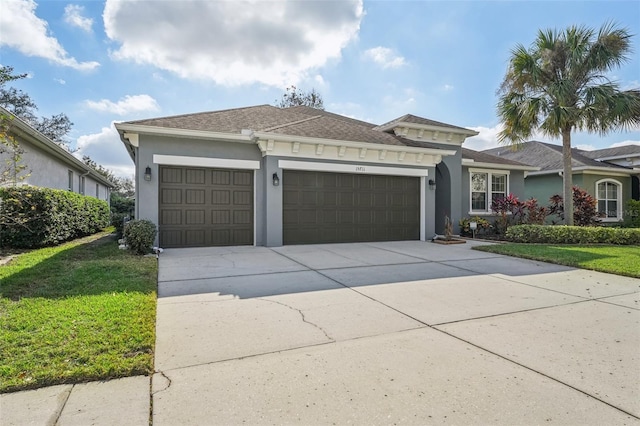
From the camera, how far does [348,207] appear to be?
36.8ft

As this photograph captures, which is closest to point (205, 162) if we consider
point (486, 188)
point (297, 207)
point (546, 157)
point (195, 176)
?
point (195, 176)

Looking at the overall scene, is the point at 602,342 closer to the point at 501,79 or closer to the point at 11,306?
the point at 11,306

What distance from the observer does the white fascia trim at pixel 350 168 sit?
1029cm

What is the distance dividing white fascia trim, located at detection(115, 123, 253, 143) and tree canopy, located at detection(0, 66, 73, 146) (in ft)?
69.7

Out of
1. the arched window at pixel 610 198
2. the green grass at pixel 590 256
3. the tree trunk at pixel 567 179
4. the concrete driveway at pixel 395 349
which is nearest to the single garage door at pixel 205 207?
the concrete driveway at pixel 395 349

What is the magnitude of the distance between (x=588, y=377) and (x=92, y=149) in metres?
→ 41.4

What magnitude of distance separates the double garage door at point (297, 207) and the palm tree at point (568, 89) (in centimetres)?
486

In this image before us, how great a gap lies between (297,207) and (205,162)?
2.93 meters

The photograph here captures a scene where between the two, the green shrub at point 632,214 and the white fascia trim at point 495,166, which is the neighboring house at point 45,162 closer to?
the white fascia trim at point 495,166

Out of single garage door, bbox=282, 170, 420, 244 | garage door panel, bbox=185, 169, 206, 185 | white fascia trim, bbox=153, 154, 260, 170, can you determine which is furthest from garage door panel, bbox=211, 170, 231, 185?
single garage door, bbox=282, 170, 420, 244

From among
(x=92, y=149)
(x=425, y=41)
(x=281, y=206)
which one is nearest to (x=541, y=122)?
(x=425, y=41)

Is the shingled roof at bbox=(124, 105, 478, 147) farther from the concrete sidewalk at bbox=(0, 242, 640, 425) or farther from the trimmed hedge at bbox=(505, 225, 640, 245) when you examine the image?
the concrete sidewalk at bbox=(0, 242, 640, 425)

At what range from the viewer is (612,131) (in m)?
12.0

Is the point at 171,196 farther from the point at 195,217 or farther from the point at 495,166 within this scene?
the point at 495,166
